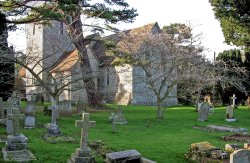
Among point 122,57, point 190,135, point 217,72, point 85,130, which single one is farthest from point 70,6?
point 217,72

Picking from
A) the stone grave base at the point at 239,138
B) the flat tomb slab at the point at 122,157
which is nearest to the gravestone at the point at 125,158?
the flat tomb slab at the point at 122,157

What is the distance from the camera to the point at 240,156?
23.1 ft

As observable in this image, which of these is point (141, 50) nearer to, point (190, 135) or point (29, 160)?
point (190, 135)

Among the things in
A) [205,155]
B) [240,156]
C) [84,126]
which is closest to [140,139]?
[205,155]

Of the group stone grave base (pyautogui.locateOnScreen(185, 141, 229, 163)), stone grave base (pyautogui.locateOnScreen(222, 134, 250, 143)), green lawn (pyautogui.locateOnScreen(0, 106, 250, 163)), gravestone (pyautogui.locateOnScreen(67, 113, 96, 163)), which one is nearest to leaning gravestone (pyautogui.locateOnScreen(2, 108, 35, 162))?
green lawn (pyautogui.locateOnScreen(0, 106, 250, 163))

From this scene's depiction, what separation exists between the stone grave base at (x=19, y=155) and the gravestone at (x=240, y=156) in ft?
16.1

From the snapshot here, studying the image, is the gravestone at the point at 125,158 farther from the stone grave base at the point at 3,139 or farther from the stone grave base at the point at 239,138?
the stone grave base at the point at 239,138

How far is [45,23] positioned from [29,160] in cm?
1413

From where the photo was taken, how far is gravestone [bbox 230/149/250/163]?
699 cm

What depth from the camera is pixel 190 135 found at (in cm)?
1476

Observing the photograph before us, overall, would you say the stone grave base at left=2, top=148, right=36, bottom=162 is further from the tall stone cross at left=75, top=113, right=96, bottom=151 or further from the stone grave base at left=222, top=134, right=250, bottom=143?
the stone grave base at left=222, top=134, right=250, bottom=143

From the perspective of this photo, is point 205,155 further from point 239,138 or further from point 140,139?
point 239,138

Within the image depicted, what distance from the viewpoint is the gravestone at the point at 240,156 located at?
6.99 meters

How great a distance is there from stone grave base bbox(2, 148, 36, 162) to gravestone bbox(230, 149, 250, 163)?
16.1 feet
